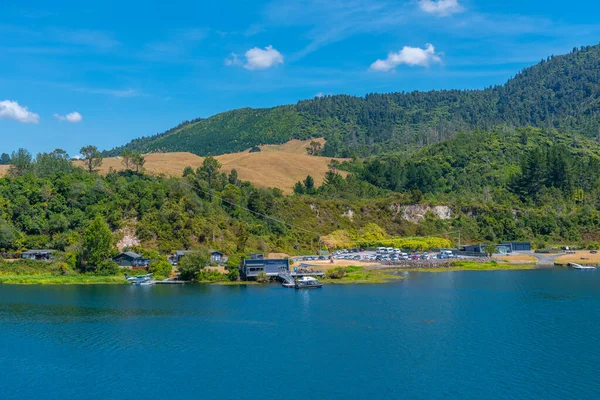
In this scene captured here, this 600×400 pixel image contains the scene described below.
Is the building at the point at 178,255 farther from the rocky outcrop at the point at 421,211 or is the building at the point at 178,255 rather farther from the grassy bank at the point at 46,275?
the rocky outcrop at the point at 421,211

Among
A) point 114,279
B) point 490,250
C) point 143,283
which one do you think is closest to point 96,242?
point 114,279

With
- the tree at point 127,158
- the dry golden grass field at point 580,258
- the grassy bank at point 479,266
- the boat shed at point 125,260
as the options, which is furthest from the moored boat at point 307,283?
the tree at point 127,158

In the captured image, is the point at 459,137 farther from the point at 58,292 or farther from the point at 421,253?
the point at 58,292

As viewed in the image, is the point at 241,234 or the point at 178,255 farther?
the point at 241,234

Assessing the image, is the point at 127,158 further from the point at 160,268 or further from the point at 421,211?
the point at 421,211

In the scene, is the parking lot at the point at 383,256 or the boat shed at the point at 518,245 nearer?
the parking lot at the point at 383,256

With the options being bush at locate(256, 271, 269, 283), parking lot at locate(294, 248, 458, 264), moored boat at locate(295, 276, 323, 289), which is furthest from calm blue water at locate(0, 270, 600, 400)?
parking lot at locate(294, 248, 458, 264)
